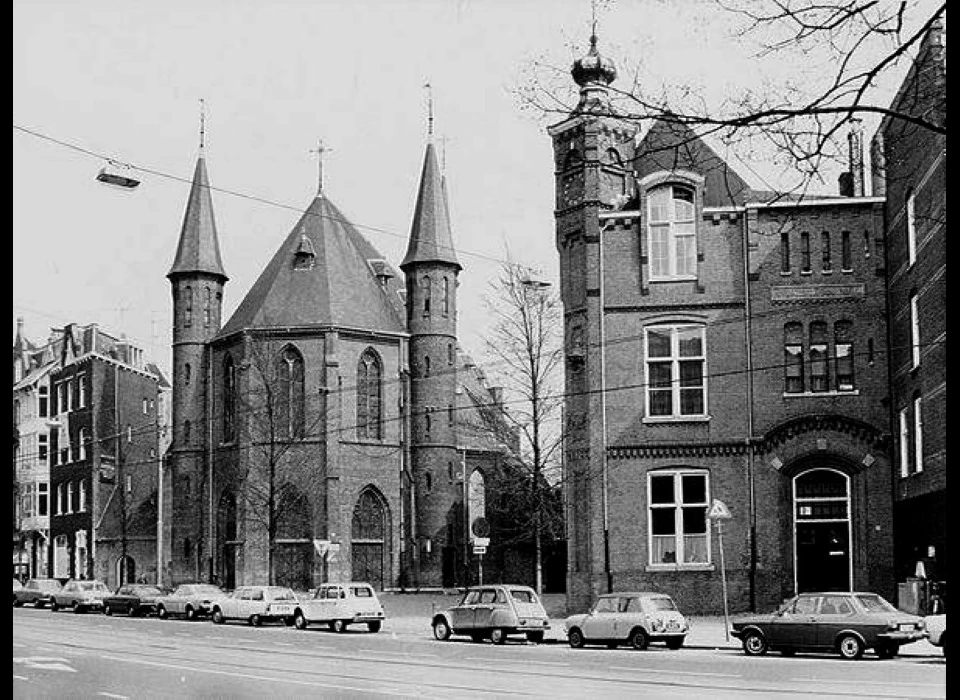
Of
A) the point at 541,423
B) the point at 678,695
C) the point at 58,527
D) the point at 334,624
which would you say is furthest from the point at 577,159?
the point at 58,527

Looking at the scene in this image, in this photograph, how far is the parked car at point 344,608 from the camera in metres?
33.4

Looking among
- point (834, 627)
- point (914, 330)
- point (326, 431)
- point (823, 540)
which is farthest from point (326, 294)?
point (834, 627)

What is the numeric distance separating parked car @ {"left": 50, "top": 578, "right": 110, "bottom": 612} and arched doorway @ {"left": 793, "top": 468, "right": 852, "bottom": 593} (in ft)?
76.5

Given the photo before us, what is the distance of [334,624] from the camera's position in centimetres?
3384

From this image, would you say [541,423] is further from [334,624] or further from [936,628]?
[936,628]

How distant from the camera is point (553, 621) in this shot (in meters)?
33.5

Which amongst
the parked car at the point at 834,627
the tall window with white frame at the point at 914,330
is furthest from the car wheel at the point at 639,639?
the tall window with white frame at the point at 914,330

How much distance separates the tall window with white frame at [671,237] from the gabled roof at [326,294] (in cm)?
1711

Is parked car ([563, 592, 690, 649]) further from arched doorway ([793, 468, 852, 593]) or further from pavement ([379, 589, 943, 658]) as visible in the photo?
arched doorway ([793, 468, 852, 593])

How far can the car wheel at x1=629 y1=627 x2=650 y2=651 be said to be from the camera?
83.5ft

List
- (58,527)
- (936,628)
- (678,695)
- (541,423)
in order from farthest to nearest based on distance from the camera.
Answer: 1. (58,527)
2. (541,423)
3. (936,628)
4. (678,695)

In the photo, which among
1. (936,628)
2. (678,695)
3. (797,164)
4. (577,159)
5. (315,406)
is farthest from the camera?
(315,406)

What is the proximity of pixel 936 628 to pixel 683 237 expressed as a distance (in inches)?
557

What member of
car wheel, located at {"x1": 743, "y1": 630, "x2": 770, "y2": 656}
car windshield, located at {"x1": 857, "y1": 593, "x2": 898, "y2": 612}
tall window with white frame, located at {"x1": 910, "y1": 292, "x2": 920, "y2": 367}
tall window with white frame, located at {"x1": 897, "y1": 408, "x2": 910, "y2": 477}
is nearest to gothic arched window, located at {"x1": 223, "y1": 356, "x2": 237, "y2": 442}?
tall window with white frame, located at {"x1": 897, "y1": 408, "x2": 910, "y2": 477}
